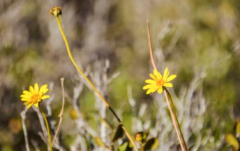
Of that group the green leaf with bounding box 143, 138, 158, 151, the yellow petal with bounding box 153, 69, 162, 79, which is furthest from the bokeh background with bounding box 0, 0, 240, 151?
the yellow petal with bounding box 153, 69, 162, 79

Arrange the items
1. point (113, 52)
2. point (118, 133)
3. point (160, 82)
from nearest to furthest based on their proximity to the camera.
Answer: point (160, 82) < point (118, 133) < point (113, 52)

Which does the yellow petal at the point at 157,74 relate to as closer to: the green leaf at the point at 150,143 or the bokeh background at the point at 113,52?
the green leaf at the point at 150,143

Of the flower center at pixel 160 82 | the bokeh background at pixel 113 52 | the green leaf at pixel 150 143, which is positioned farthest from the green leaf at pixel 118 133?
the bokeh background at pixel 113 52

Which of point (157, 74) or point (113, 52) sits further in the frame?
point (113, 52)

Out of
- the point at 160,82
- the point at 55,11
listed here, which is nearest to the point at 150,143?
the point at 160,82

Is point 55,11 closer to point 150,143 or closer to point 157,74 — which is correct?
point 157,74

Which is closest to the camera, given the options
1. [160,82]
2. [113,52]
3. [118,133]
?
[160,82]

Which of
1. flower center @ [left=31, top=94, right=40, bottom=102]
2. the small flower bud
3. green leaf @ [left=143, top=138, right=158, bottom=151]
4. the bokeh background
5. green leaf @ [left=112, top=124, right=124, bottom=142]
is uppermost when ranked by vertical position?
the bokeh background

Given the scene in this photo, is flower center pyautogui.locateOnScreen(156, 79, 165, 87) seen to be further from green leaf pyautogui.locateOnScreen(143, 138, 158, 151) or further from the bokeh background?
the bokeh background
